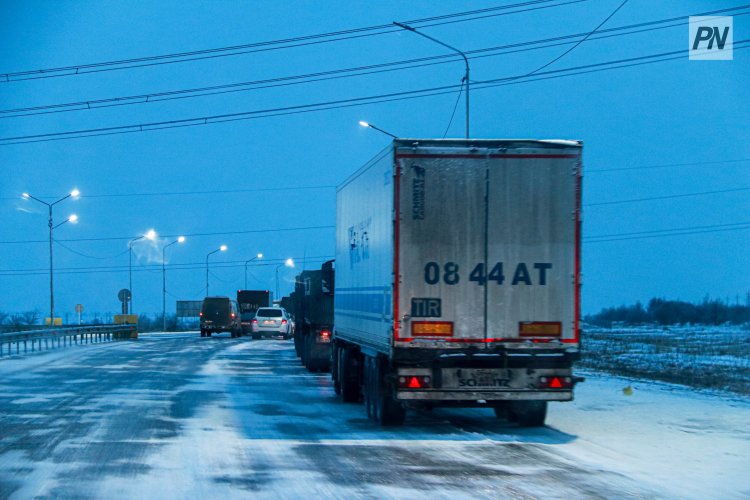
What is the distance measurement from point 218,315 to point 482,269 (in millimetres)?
53546

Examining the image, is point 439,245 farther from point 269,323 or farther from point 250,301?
point 250,301

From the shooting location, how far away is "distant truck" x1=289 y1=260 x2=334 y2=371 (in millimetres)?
25328

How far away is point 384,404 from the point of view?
14734 mm

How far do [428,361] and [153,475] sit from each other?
4494 millimetres

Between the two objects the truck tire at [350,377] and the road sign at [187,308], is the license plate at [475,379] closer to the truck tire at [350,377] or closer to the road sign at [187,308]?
the truck tire at [350,377]

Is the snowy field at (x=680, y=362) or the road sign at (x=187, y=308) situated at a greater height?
the snowy field at (x=680, y=362)

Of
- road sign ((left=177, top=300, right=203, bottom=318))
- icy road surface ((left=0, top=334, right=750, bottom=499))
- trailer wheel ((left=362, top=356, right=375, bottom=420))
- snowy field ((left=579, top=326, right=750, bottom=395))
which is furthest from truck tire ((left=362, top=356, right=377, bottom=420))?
road sign ((left=177, top=300, right=203, bottom=318))

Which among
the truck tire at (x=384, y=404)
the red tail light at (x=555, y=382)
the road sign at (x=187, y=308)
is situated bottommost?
the road sign at (x=187, y=308)

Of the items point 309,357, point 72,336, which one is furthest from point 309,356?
point 72,336

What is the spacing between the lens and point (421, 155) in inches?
532

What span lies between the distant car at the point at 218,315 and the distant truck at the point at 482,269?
52635 millimetres

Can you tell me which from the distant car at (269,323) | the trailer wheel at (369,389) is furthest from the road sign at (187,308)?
the trailer wheel at (369,389)

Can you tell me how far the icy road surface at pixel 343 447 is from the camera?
979 cm

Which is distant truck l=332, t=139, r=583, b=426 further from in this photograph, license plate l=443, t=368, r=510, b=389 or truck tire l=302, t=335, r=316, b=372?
truck tire l=302, t=335, r=316, b=372
